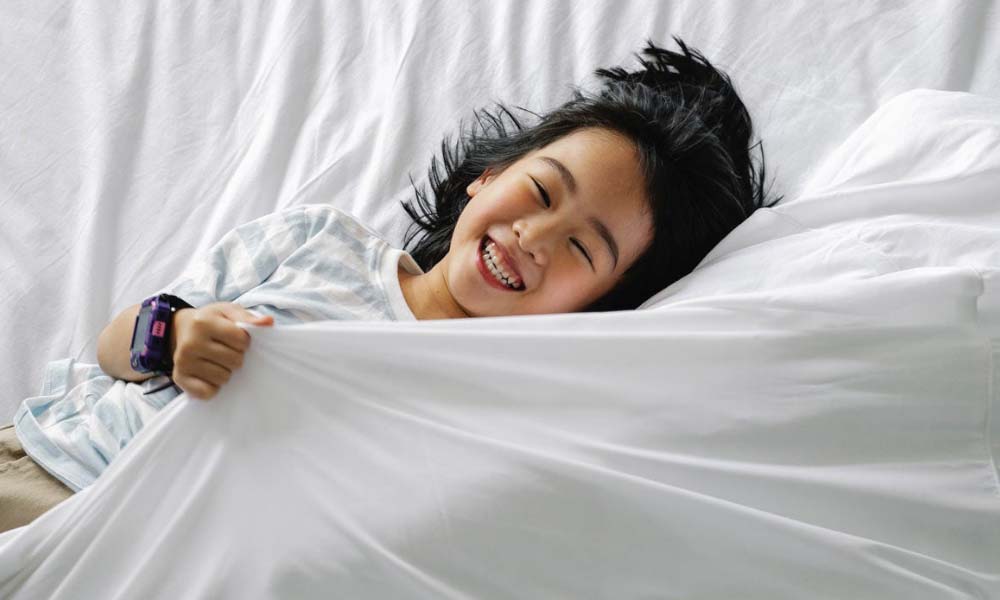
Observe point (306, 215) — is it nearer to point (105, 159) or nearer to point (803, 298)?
point (105, 159)

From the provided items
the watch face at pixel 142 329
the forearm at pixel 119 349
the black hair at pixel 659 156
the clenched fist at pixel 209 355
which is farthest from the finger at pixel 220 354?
the black hair at pixel 659 156

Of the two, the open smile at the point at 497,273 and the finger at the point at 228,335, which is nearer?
the finger at the point at 228,335

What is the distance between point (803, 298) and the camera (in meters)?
0.84

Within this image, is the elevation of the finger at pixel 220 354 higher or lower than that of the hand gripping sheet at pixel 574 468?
higher

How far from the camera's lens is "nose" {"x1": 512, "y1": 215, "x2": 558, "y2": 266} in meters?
1.00

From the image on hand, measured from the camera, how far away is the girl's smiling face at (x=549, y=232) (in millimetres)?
Answer: 1014

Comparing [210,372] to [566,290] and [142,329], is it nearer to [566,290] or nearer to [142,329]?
[142,329]

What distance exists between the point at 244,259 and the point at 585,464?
460 millimetres

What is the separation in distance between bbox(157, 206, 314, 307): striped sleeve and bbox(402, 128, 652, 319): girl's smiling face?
0.14 meters

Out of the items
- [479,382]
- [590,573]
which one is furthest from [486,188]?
[590,573]

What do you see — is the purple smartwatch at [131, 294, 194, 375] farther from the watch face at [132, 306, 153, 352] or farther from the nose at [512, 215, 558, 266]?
the nose at [512, 215, 558, 266]

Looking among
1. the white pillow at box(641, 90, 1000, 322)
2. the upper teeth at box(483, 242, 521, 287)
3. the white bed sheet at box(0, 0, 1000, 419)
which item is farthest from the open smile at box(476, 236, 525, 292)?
the white bed sheet at box(0, 0, 1000, 419)

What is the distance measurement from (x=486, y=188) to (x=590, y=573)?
45 centimetres

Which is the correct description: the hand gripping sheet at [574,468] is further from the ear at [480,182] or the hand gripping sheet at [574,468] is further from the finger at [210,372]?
the ear at [480,182]
